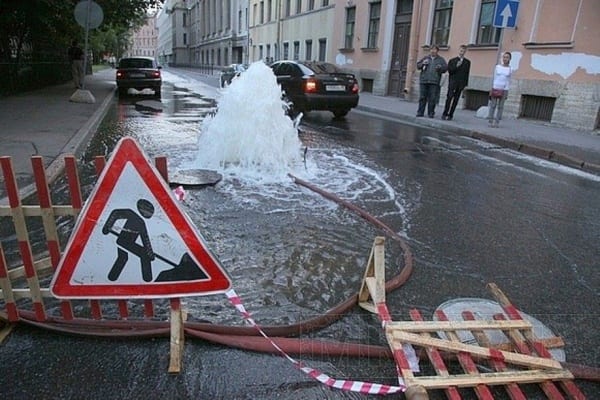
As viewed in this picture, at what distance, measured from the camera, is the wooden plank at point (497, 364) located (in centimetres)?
244

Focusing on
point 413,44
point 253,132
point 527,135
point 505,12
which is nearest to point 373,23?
point 413,44

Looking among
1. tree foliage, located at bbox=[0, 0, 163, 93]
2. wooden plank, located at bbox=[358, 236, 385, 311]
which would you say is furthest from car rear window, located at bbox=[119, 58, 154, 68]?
wooden plank, located at bbox=[358, 236, 385, 311]

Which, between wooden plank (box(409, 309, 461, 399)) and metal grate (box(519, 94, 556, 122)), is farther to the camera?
metal grate (box(519, 94, 556, 122))

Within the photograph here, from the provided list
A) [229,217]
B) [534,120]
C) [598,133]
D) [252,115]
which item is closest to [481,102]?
[534,120]

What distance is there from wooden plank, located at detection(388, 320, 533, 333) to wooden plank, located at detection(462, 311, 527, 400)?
5 cm

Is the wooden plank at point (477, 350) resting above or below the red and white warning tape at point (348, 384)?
A: above

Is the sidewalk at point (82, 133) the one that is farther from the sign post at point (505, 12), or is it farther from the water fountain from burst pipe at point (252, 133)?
the sign post at point (505, 12)

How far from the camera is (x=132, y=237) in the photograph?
258 centimetres

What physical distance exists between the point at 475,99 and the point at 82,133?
43.6ft

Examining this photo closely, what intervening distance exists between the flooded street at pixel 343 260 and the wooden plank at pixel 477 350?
0.15 m

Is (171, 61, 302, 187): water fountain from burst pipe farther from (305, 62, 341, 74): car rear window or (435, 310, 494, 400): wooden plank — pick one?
(305, 62, 341, 74): car rear window

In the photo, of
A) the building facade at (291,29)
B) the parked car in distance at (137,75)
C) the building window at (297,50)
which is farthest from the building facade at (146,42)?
the parked car in distance at (137,75)

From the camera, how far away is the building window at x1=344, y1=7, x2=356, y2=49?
25.3 m

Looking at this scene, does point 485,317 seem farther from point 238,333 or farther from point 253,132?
point 253,132
